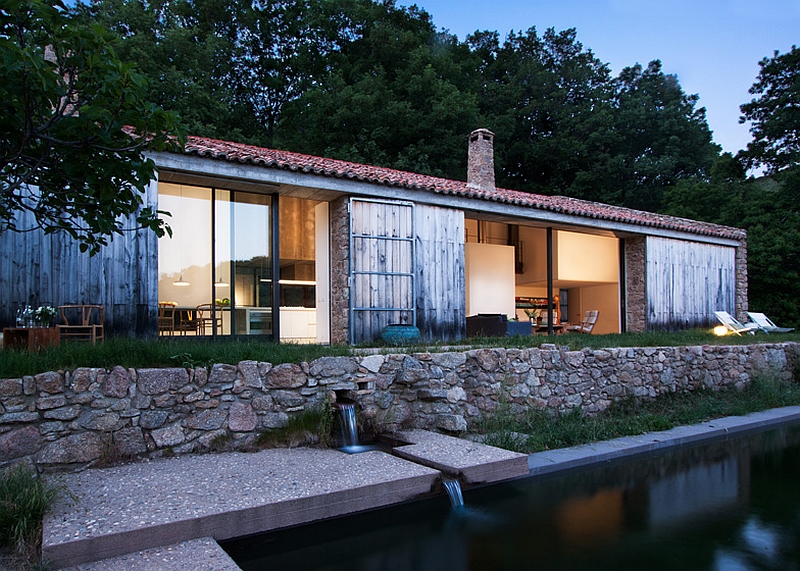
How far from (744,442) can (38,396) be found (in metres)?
8.25

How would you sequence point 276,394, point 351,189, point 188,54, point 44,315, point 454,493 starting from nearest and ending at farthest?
1. point 454,493
2. point 276,394
3. point 44,315
4. point 351,189
5. point 188,54

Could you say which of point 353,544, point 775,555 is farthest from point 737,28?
point 353,544

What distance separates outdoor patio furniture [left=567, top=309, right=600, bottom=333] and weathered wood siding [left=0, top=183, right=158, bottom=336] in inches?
470

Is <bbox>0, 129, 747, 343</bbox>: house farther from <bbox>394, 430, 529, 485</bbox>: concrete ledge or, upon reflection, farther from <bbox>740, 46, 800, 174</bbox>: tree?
<bbox>740, 46, 800, 174</bbox>: tree

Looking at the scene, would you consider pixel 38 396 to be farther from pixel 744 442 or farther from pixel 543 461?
pixel 744 442

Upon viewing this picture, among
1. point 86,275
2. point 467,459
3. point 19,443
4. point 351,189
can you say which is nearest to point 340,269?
point 351,189

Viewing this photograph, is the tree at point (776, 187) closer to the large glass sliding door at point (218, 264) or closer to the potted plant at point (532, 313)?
A: the potted plant at point (532, 313)

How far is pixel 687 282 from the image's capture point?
48.1 feet

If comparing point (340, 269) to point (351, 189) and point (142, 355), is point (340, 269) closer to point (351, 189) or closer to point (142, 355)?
point (351, 189)

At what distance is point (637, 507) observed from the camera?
546cm

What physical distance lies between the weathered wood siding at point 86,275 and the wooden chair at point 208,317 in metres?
1.29

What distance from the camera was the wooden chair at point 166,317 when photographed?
897 cm

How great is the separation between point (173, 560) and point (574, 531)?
10.3 ft

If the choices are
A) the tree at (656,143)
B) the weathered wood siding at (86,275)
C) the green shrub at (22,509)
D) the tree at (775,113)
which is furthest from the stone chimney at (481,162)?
the tree at (656,143)
